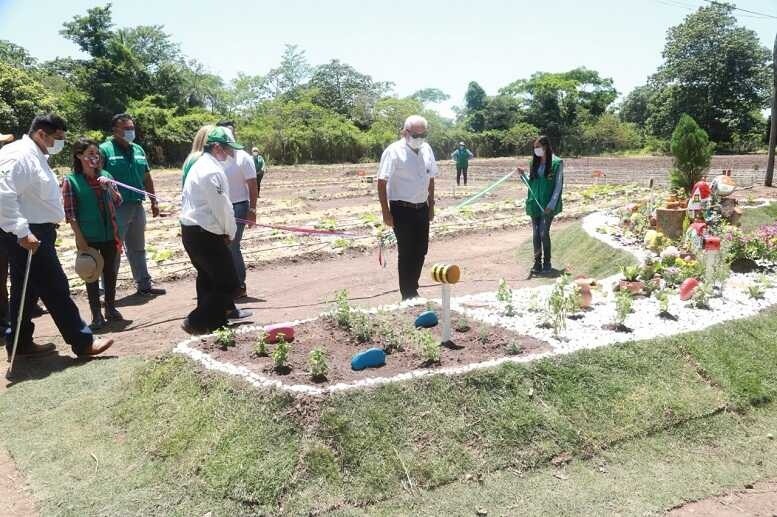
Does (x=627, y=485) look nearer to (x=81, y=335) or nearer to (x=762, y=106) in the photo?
(x=81, y=335)

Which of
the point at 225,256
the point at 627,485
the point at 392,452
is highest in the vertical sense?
the point at 225,256

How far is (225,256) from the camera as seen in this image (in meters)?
5.48

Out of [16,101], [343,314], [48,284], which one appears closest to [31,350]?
[48,284]

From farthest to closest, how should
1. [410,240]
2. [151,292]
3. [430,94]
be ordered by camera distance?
[430,94], [151,292], [410,240]

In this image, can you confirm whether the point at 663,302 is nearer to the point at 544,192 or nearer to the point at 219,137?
the point at 544,192

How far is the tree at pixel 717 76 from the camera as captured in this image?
45.2m

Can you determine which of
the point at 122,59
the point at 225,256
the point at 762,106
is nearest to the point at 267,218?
the point at 225,256

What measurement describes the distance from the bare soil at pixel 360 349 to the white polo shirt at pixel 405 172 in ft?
4.44

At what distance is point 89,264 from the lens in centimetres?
594

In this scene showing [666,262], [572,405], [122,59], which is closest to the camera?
[572,405]

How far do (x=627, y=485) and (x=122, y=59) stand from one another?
44.1m

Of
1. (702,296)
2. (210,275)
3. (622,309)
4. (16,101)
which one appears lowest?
(702,296)

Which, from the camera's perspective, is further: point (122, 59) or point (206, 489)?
point (122, 59)

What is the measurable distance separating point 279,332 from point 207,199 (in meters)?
1.22
